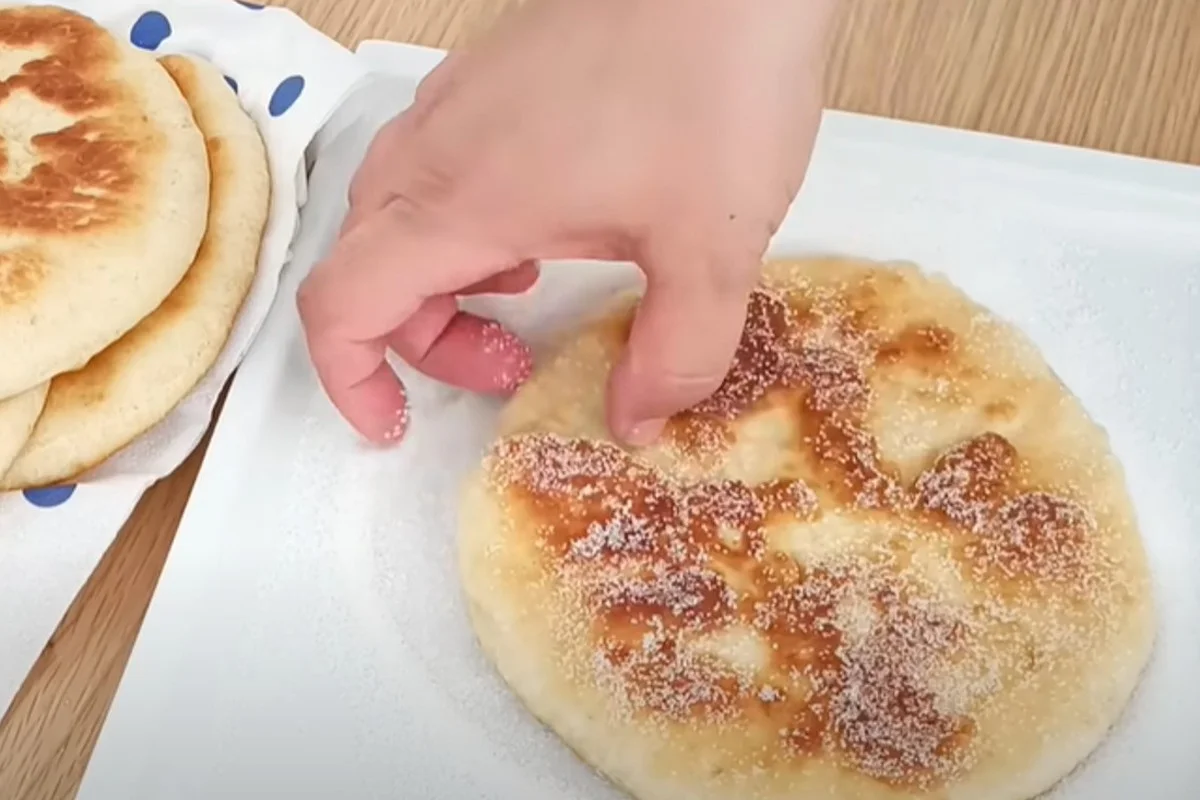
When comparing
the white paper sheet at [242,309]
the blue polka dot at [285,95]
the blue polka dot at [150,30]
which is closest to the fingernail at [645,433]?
the white paper sheet at [242,309]

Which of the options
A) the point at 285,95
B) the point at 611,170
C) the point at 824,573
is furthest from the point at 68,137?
the point at 824,573

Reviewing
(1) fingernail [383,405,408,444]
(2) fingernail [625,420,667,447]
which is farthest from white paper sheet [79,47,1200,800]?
(2) fingernail [625,420,667,447]

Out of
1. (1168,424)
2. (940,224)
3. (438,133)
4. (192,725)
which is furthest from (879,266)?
(192,725)

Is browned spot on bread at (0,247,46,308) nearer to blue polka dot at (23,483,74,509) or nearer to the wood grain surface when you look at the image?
blue polka dot at (23,483,74,509)

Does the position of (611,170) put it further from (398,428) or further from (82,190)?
(82,190)

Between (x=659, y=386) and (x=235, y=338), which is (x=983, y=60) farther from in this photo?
(x=235, y=338)

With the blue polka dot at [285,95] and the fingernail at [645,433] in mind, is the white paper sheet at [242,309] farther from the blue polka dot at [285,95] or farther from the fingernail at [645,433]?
the fingernail at [645,433]
